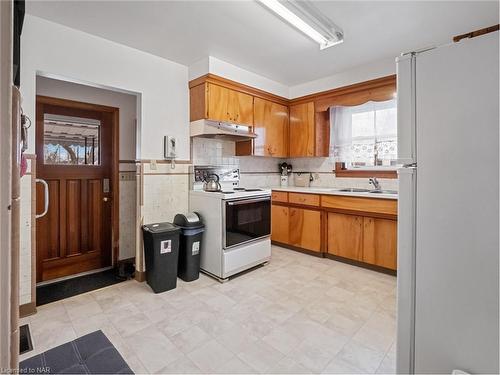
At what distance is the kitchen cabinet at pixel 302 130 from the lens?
4.00 meters

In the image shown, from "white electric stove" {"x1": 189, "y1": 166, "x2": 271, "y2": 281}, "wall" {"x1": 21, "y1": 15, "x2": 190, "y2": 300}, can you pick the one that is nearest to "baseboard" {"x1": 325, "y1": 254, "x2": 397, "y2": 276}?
"white electric stove" {"x1": 189, "y1": 166, "x2": 271, "y2": 281}

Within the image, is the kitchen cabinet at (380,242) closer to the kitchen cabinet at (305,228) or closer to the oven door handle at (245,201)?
the kitchen cabinet at (305,228)

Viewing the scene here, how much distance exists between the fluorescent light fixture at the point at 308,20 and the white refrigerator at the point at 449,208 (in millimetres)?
1090

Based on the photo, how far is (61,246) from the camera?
2996mm

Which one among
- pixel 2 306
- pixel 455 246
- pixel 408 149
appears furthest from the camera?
pixel 408 149

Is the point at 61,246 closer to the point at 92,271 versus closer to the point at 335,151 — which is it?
the point at 92,271

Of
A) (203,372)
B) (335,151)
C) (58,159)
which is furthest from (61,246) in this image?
(335,151)

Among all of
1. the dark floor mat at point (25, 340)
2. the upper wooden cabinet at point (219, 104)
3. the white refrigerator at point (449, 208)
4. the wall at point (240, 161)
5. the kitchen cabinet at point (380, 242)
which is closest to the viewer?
the white refrigerator at point (449, 208)

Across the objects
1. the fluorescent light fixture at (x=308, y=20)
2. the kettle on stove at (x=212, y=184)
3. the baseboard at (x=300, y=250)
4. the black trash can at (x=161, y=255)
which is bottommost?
the baseboard at (x=300, y=250)

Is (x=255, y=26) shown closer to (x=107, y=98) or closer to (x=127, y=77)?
(x=127, y=77)

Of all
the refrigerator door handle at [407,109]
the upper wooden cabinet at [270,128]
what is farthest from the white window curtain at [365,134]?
the refrigerator door handle at [407,109]

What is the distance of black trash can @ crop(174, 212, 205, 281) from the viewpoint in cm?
284

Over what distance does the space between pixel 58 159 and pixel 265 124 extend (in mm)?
2640

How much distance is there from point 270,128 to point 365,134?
4.48ft
